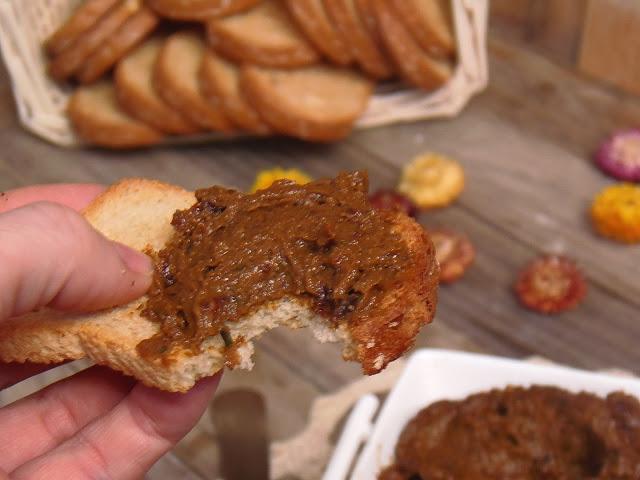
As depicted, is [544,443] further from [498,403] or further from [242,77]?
[242,77]

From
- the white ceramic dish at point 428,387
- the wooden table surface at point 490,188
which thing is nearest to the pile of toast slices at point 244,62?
the wooden table surface at point 490,188

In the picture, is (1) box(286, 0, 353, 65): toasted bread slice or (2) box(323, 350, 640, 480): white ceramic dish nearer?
(2) box(323, 350, 640, 480): white ceramic dish

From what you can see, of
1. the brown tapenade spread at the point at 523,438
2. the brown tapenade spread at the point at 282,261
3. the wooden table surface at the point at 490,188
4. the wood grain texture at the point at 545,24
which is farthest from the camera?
the wood grain texture at the point at 545,24

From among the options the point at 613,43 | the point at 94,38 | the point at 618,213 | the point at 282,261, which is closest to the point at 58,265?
the point at 282,261

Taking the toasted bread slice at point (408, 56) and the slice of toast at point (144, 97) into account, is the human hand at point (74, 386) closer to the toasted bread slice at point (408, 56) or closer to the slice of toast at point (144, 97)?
the slice of toast at point (144, 97)

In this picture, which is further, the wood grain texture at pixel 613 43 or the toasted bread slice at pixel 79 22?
the wood grain texture at pixel 613 43

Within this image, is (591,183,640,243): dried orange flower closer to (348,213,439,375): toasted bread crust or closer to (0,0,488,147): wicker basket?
(0,0,488,147): wicker basket

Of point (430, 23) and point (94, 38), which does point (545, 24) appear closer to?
point (430, 23)

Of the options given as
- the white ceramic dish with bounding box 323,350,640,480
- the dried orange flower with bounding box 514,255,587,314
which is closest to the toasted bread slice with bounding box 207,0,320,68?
the dried orange flower with bounding box 514,255,587,314
